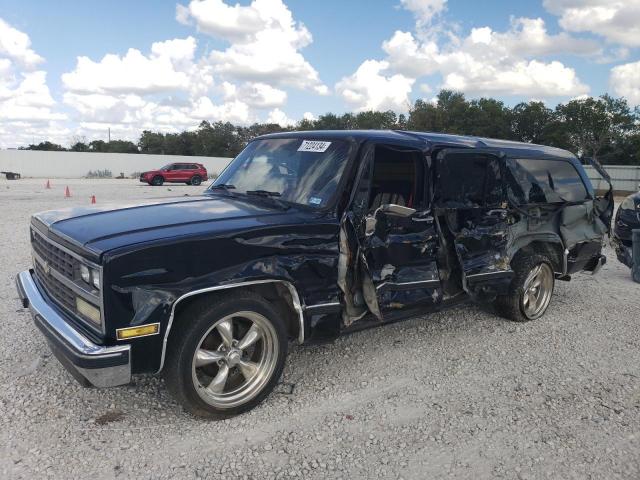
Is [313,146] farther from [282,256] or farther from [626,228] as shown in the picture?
[626,228]

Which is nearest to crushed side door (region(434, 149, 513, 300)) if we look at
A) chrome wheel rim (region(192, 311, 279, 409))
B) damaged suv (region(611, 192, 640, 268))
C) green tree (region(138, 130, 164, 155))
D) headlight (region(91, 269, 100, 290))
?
chrome wheel rim (region(192, 311, 279, 409))

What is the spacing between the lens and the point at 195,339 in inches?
119

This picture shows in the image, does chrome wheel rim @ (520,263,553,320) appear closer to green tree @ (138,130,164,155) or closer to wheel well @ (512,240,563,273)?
wheel well @ (512,240,563,273)

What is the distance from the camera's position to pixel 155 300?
2865 mm

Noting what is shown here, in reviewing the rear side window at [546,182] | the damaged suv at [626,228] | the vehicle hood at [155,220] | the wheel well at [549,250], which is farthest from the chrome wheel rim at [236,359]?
the damaged suv at [626,228]

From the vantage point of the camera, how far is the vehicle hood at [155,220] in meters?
3.01

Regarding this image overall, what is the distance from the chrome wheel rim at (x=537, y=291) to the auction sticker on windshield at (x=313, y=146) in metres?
2.66

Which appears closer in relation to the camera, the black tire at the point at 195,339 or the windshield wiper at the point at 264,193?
the black tire at the point at 195,339

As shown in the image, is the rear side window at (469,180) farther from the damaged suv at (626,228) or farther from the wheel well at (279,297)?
the damaged suv at (626,228)

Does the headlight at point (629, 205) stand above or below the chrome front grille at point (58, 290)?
above

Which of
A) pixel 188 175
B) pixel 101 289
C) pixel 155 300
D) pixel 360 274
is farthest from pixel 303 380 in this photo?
pixel 188 175

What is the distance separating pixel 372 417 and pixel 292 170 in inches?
80.2

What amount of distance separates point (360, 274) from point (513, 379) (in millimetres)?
1548

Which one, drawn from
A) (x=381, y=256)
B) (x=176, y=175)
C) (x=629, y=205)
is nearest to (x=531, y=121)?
(x=176, y=175)
